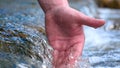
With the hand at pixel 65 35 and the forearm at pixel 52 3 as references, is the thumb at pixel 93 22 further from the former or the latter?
the forearm at pixel 52 3

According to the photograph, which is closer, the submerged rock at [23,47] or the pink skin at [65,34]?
the submerged rock at [23,47]

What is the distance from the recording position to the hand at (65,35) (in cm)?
288

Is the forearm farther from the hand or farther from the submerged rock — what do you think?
the submerged rock

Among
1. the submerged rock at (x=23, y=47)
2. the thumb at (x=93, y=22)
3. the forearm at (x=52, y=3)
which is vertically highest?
the forearm at (x=52, y=3)

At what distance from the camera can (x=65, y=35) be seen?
299 cm

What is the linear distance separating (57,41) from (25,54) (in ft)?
1.10

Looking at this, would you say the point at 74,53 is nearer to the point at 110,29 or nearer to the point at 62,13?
the point at 62,13

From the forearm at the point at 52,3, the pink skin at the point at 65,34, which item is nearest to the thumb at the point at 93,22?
the pink skin at the point at 65,34

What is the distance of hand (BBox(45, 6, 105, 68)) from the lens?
288 cm

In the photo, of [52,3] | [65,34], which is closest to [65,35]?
[65,34]

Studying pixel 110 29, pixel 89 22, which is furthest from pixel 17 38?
pixel 110 29

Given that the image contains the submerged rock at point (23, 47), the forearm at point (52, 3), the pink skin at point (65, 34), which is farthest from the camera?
the forearm at point (52, 3)

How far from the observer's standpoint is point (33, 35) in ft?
11.0

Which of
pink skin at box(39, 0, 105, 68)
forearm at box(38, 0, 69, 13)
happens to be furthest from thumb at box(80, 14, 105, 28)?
forearm at box(38, 0, 69, 13)
